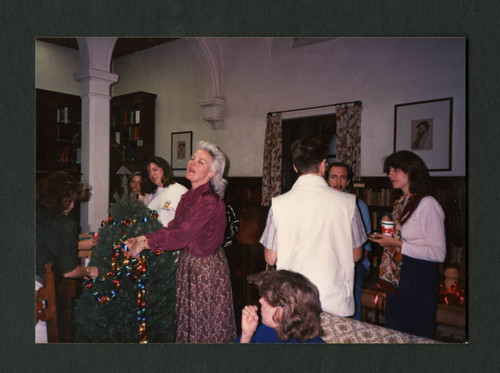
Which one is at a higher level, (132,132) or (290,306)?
(132,132)

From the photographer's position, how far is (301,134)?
8.34 ft

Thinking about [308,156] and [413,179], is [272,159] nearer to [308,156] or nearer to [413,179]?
[308,156]

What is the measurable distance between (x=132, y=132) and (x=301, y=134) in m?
1.17

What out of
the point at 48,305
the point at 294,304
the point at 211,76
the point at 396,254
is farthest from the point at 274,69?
the point at 48,305

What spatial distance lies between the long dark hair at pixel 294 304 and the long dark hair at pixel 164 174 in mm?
930

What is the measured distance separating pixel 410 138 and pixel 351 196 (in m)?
0.60

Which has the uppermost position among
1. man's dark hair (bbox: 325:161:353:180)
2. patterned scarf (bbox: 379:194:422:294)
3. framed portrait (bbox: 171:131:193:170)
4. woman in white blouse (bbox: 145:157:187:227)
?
framed portrait (bbox: 171:131:193:170)

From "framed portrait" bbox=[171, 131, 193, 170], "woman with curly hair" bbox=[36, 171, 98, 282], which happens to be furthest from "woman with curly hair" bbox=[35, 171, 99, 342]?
"framed portrait" bbox=[171, 131, 193, 170]

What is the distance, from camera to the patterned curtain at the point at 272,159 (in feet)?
8.10

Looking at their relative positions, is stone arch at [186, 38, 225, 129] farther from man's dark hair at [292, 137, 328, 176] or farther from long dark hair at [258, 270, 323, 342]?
long dark hair at [258, 270, 323, 342]

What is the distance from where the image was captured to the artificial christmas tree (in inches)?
97.5

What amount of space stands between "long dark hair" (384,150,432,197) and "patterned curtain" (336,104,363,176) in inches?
10.2

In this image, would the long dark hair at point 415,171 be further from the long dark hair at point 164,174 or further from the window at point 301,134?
the long dark hair at point 164,174

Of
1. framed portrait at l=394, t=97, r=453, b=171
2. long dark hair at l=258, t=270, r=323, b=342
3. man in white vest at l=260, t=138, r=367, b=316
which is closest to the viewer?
long dark hair at l=258, t=270, r=323, b=342
